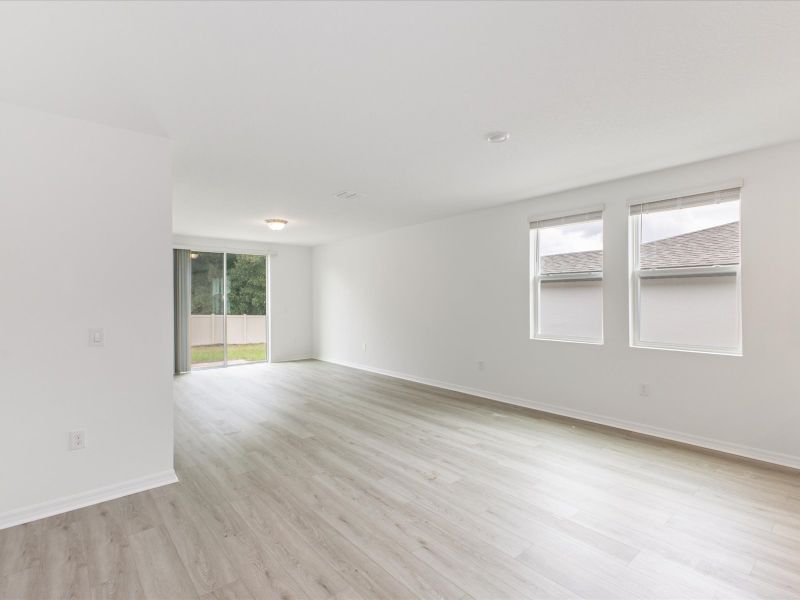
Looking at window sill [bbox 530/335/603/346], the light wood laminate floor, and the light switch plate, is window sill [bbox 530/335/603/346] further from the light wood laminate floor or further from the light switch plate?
the light switch plate

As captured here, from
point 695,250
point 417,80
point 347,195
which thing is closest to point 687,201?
point 695,250

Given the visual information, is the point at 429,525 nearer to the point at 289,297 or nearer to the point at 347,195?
the point at 347,195

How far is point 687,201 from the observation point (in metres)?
3.51

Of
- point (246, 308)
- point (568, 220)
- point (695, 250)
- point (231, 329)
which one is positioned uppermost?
point (568, 220)

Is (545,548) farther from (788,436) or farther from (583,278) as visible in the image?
(583,278)

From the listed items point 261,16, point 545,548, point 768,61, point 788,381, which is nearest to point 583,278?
point 788,381

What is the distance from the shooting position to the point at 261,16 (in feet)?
5.35

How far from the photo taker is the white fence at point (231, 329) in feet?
24.4

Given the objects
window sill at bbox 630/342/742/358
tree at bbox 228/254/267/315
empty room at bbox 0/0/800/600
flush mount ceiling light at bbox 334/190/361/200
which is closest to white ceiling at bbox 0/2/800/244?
empty room at bbox 0/0/800/600

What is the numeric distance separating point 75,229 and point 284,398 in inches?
128

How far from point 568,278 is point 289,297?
19.7 ft

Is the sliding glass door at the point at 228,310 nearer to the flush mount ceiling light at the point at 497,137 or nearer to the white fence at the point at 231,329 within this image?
the white fence at the point at 231,329

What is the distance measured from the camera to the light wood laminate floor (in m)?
1.77

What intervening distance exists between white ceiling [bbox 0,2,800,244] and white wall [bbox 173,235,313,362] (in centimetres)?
463
